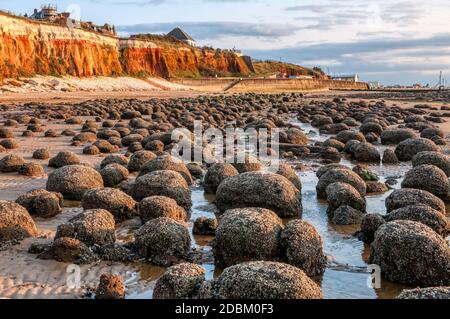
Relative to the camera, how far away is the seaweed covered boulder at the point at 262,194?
10.1 meters

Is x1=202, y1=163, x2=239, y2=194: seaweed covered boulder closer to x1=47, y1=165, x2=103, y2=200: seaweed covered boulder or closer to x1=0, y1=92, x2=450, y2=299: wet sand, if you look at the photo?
x1=0, y1=92, x2=450, y2=299: wet sand

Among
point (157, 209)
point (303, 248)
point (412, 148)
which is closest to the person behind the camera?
point (303, 248)

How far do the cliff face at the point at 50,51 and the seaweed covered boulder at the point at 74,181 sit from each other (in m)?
39.1

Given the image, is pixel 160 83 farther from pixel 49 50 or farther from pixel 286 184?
pixel 286 184

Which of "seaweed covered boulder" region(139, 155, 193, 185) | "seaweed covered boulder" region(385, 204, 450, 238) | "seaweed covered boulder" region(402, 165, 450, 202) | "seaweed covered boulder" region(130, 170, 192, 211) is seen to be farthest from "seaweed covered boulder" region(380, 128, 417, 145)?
"seaweed covered boulder" region(385, 204, 450, 238)

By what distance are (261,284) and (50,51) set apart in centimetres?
5678

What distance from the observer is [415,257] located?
701cm

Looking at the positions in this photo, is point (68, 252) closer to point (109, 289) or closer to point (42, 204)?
point (109, 289)

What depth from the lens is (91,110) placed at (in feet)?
109

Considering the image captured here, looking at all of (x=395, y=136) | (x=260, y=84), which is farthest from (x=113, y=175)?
(x=260, y=84)

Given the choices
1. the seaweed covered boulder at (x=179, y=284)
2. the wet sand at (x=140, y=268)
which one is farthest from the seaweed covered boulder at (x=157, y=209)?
the seaweed covered boulder at (x=179, y=284)

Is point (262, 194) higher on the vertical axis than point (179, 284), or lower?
higher
